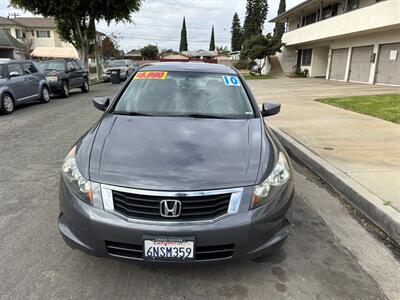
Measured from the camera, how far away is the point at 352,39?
23984 mm

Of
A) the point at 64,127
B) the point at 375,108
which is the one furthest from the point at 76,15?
the point at 375,108

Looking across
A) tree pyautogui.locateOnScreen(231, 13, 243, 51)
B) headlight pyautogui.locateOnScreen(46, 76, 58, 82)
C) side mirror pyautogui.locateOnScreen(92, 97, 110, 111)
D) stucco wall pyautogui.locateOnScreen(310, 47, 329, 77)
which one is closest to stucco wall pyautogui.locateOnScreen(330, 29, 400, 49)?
stucco wall pyautogui.locateOnScreen(310, 47, 329, 77)

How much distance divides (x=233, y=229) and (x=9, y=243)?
85.2 inches

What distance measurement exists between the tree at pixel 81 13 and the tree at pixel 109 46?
35.7 meters

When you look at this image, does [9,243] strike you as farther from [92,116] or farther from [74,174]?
[92,116]

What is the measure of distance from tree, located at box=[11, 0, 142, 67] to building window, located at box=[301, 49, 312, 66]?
1616 cm

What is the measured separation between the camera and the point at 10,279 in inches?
106

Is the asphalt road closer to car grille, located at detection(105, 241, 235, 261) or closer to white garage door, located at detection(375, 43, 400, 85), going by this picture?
car grille, located at detection(105, 241, 235, 261)

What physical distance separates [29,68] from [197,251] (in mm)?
12505

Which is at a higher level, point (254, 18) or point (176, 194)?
point (254, 18)

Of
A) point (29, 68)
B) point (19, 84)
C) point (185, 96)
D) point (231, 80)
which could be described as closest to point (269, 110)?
point (231, 80)

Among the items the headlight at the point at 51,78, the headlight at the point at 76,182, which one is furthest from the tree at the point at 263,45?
the headlight at the point at 76,182

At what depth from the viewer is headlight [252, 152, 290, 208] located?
251 cm

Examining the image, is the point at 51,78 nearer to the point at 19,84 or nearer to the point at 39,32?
the point at 19,84
